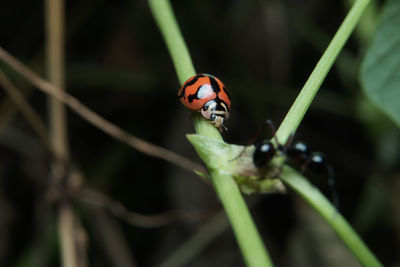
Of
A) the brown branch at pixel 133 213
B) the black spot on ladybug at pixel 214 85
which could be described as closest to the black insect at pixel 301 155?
the black spot on ladybug at pixel 214 85

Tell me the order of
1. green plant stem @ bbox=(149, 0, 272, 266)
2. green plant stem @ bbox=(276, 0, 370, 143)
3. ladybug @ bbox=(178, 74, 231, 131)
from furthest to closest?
ladybug @ bbox=(178, 74, 231, 131), green plant stem @ bbox=(276, 0, 370, 143), green plant stem @ bbox=(149, 0, 272, 266)

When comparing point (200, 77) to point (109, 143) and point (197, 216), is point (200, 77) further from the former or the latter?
point (109, 143)

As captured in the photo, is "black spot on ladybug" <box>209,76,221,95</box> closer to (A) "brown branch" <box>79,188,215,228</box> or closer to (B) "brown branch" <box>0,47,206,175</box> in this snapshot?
(B) "brown branch" <box>0,47,206,175</box>

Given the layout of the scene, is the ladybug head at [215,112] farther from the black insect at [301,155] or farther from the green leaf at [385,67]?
the green leaf at [385,67]

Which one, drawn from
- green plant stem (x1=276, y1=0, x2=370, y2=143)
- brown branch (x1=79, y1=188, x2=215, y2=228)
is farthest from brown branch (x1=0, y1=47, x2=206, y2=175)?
green plant stem (x1=276, y1=0, x2=370, y2=143)

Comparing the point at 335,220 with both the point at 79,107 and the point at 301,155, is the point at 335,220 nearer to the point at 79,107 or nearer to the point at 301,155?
the point at 301,155
